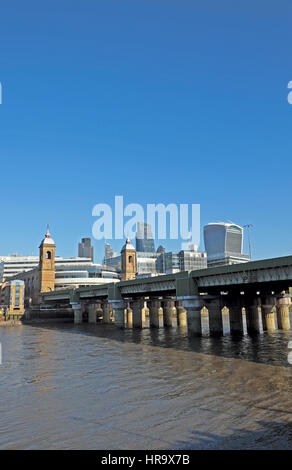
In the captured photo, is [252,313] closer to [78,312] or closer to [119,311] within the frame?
[119,311]

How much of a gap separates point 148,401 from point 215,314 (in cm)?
4256

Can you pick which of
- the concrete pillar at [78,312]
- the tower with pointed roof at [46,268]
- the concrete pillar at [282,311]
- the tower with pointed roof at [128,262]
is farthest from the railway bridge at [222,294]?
the tower with pointed roof at [128,262]

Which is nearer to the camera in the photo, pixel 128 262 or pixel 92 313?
pixel 92 313

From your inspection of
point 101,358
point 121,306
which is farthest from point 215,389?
point 121,306

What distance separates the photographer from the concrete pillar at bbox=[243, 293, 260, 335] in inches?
2544

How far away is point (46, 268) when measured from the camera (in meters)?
156

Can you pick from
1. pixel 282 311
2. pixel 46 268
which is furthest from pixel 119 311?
pixel 46 268

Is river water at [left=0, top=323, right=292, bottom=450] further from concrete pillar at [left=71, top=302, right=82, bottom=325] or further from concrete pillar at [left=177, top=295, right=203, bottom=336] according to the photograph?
concrete pillar at [left=71, top=302, right=82, bottom=325]

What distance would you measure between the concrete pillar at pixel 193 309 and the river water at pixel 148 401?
16850mm

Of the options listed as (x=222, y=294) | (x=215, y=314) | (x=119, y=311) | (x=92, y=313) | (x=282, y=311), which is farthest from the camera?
(x=92, y=313)

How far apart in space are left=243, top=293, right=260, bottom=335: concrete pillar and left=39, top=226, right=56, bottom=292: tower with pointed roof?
10521 centimetres
